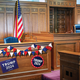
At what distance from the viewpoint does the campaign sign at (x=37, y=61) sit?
3.39m

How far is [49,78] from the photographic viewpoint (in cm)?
321

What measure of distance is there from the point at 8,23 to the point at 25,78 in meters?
3.31

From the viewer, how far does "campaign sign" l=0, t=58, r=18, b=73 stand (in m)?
3.09

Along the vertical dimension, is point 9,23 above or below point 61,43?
above

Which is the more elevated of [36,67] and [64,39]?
[64,39]

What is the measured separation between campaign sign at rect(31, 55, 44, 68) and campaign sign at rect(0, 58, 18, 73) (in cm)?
44

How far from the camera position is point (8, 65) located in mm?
3127

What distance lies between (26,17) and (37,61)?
3.22 m

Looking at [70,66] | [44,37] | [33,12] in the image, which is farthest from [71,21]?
[70,66]

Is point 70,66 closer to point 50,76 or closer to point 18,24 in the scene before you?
point 50,76

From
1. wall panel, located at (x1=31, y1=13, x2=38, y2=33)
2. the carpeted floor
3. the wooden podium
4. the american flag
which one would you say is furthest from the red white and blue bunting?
wall panel, located at (x1=31, y1=13, x2=38, y2=33)

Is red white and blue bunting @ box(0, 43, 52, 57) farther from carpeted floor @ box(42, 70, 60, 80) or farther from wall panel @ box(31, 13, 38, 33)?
wall panel @ box(31, 13, 38, 33)

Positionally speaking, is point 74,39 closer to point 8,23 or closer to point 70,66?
point 70,66

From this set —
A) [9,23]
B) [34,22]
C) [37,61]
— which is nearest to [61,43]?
[37,61]
